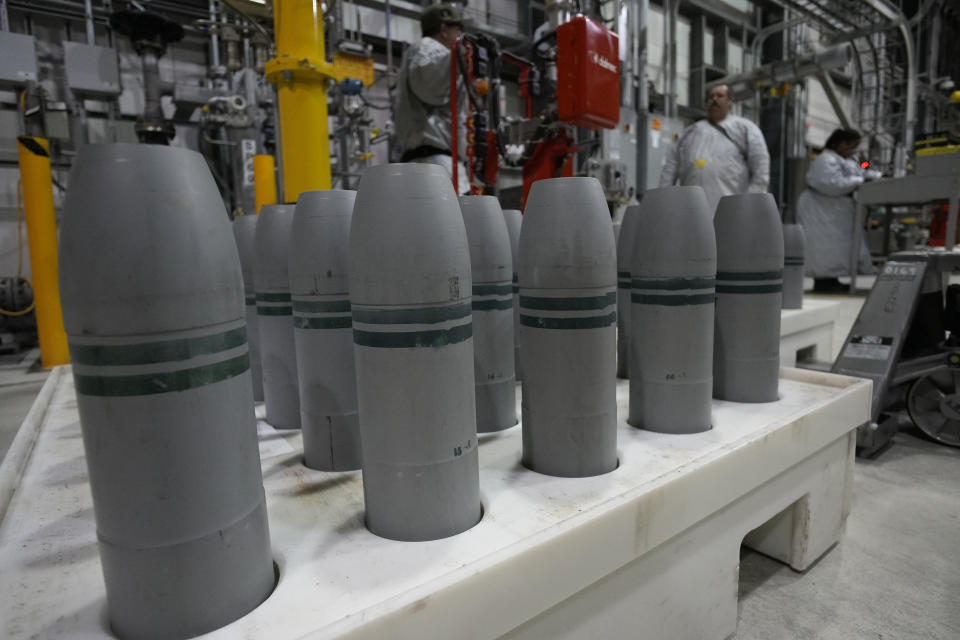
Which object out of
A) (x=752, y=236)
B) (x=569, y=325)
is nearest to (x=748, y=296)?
(x=752, y=236)

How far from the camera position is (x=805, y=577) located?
1196 mm

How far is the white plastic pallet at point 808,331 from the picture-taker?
7.55 ft

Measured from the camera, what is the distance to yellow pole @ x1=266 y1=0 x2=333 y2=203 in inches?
66.7

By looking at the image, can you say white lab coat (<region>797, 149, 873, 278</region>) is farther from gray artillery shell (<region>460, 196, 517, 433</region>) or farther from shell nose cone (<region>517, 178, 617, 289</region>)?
shell nose cone (<region>517, 178, 617, 289</region>)

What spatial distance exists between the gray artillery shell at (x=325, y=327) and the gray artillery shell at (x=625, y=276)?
2.37ft

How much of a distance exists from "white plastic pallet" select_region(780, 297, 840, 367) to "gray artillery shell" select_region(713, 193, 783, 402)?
3.34ft

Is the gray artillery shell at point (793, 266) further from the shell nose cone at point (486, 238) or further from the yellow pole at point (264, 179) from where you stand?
the yellow pole at point (264, 179)

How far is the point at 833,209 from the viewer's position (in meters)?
4.59

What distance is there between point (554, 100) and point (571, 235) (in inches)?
85.7

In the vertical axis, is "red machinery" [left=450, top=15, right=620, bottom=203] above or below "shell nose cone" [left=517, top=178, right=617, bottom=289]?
above

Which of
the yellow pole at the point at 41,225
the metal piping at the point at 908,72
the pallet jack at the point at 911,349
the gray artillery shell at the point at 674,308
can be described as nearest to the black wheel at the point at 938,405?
the pallet jack at the point at 911,349

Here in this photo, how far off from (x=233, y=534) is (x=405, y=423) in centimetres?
23

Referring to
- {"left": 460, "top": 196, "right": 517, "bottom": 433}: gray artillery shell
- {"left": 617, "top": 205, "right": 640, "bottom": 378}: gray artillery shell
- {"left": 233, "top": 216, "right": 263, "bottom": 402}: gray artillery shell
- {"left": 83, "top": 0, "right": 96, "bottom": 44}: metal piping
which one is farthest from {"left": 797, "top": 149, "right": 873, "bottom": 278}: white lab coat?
{"left": 83, "top": 0, "right": 96, "bottom": 44}: metal piping

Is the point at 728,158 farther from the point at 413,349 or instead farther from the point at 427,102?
the point at 413,349
